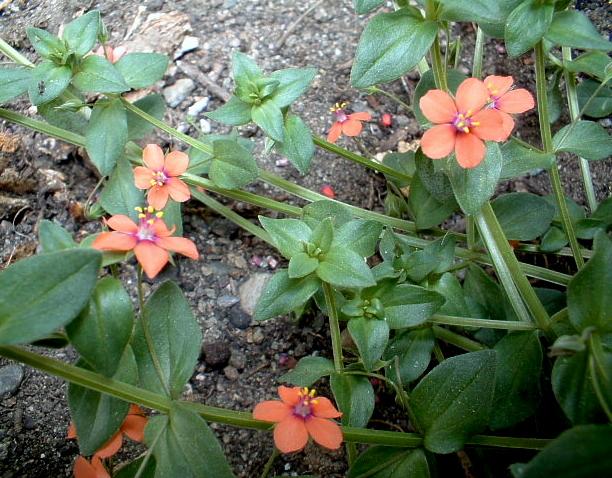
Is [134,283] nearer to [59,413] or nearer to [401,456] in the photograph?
[59,413]

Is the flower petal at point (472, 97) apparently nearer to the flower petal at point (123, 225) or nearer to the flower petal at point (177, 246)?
the flower petal at point (177, 246)

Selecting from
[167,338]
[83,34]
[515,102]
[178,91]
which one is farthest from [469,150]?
[178,91]

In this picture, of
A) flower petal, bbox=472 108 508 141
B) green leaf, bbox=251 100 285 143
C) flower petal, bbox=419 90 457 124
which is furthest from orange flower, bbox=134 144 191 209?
flower petal, bbox=472 108 508 141

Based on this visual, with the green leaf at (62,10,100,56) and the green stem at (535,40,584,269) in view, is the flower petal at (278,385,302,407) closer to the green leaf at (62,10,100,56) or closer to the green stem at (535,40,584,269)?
the green stem at (535,40,584,269)

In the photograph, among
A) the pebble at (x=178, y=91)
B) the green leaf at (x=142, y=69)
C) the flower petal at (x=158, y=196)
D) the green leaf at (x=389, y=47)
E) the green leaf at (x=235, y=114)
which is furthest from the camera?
the pebble at (x=178, y=91)

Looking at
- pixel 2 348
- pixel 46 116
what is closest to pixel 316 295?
pixel 2 348

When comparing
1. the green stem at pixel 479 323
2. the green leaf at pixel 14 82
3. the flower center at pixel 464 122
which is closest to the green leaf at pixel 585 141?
the flower center at pixel 464 122
